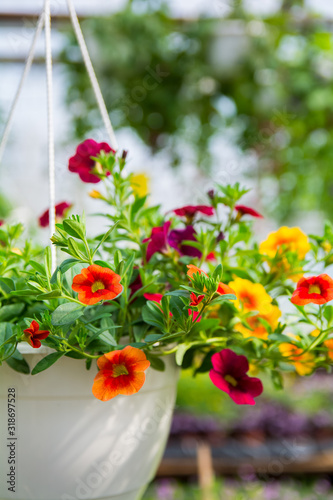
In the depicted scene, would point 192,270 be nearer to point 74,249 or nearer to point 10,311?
point 74,249

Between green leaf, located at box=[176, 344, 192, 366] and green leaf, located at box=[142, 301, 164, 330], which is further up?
green leaf, located at box=[142, 301, 164, 330]

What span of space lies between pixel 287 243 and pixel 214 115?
4.81 ft

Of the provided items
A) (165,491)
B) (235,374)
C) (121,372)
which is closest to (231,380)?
(235,374)

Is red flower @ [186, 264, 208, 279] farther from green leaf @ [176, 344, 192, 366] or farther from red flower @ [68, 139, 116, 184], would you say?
red flower @ [68, 139, 116, 184]

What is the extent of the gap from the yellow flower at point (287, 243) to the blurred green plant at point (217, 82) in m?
1.31

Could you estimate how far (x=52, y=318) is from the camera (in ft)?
1.30

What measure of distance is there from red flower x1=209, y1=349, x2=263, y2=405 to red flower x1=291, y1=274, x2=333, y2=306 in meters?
0.08

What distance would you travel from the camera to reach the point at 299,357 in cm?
53

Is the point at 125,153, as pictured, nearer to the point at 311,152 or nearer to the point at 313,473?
the point at 311,152

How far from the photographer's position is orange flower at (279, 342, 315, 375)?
508 mm

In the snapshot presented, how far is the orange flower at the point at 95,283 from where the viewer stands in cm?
39

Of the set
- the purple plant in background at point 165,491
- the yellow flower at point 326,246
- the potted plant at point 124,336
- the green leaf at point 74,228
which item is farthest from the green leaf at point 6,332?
the purple plant in background at point 165,491

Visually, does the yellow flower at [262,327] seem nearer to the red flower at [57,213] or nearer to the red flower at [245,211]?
the red flower at [245,211]

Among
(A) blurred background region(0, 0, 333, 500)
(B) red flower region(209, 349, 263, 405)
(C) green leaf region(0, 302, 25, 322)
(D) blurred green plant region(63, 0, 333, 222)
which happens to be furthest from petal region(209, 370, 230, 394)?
(D) blurred green plant region(63, 0, 333, 222)
